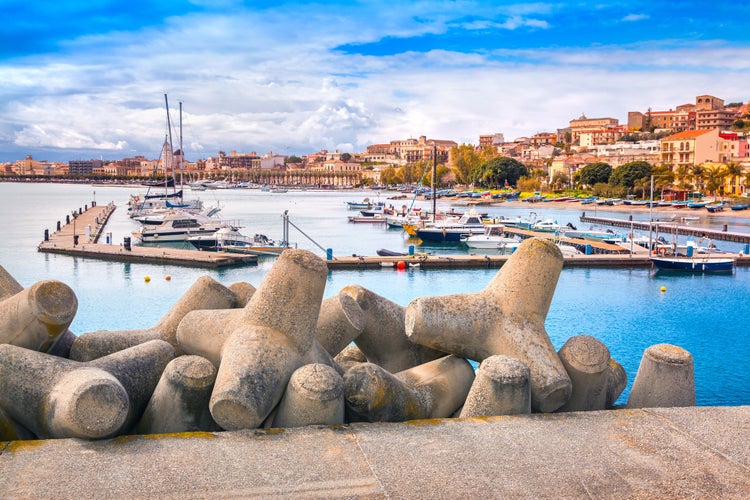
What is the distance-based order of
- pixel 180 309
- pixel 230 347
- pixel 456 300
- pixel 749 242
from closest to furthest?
pixel 230 347, pixel 456 300, pixel 180 309, pixel 749 242

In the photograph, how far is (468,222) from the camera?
6253 centimetres

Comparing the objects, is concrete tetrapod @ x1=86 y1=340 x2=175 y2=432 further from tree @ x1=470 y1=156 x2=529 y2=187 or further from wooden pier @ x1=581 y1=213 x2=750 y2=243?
tree @ x1=470 y1=156 x2=529 y2=187

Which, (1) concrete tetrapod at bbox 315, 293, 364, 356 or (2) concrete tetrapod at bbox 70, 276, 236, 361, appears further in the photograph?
(1) concrete tetrapod at bbox 315, 293, 364, 356

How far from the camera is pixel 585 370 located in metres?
6.89

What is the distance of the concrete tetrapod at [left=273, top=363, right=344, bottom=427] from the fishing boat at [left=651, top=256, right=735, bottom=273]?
3968cm

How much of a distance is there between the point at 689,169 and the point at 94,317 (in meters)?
122

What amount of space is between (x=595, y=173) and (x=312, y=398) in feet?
462

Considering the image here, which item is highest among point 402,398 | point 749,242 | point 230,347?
point 230,347

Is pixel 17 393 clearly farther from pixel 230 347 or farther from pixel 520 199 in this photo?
pixel 520 199

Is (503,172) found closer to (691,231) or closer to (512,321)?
(691,231)

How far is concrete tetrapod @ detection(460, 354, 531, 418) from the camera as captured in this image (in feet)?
20.2

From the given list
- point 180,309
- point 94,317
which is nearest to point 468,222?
point 94,317

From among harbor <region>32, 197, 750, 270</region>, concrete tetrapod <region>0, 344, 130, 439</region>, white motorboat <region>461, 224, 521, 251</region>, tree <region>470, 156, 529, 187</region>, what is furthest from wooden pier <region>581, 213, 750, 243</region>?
tree <region>470, 156, 529, 187</region>

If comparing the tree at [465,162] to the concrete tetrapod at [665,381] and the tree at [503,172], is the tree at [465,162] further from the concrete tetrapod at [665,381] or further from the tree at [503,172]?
the concrete tetrapod at [665,381]
